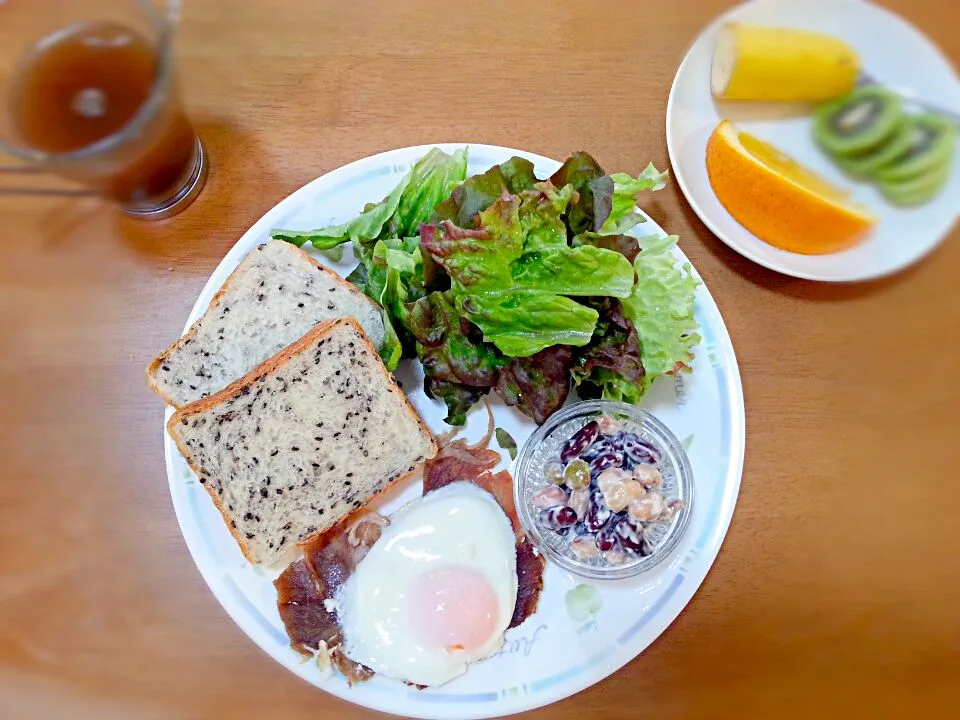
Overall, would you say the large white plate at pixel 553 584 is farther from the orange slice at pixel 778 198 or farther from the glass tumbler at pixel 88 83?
the glass tumbler at pixel 88 83

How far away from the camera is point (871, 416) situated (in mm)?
1723

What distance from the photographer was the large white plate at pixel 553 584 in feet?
5.41

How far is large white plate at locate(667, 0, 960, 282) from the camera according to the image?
1.50m

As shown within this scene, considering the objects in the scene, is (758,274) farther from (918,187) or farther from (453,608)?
(453,608)

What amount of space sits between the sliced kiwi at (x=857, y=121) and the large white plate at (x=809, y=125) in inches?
1.0

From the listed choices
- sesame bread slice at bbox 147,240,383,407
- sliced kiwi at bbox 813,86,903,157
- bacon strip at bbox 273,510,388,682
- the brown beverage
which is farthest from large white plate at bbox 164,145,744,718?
sliced kiwi at bbox 813,86,903,157

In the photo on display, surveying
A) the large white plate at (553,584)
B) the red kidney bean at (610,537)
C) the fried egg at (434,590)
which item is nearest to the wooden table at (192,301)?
the large white plate at (553,584)

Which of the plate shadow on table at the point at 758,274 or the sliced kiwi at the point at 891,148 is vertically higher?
the sliced kiwi at the point at 891,148

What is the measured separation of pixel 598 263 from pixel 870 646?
3.59 ft

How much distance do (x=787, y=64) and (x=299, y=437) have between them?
1.31m

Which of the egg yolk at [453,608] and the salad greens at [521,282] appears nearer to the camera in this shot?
the salad greens at [521,282]

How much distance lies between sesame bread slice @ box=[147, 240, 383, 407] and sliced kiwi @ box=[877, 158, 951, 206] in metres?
1.13

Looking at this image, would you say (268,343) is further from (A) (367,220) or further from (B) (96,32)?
(B) (96,32)

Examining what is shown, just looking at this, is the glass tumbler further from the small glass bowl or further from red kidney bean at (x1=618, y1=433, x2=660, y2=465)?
red kidney bean at (x1=618, y1=433, x2=660, y2=465)
